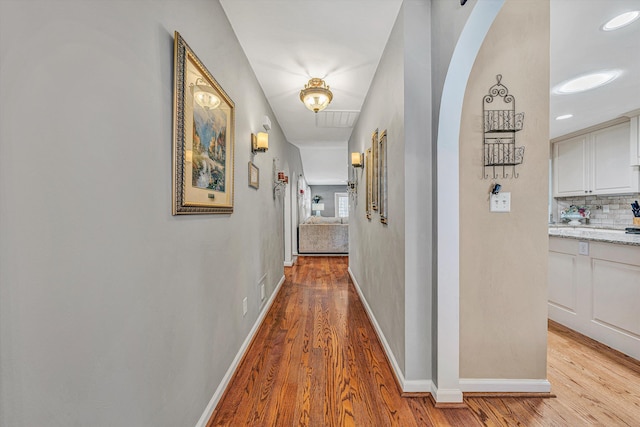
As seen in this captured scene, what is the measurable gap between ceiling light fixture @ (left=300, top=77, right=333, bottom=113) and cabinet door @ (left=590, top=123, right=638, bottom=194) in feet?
13.6

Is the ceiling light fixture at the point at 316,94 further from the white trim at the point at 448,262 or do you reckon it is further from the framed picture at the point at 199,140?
the white trim at the point at 448,262

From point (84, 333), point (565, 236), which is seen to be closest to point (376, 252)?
point (565, 236)

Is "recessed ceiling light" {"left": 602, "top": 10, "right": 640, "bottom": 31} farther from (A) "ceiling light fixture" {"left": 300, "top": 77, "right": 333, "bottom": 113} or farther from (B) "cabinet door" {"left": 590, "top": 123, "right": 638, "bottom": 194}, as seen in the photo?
(B) "cabinet door" {"left": 590, "top": 123, "right": 638, "bottom": 194}

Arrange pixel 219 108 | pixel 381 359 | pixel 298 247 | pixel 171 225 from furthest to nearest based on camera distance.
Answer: pixel 298 247 → pixel 381 359 → pixel 219 108 → pixel 171 225

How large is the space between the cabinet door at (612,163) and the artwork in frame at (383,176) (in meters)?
3.77

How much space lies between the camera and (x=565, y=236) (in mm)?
2545


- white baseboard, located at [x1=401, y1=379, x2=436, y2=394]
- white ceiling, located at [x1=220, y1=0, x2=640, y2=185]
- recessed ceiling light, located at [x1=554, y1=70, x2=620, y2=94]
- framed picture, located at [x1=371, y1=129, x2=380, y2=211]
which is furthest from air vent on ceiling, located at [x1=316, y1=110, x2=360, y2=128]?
white baseboard, located at [x1=401, y1=379, x2=436, y2=394]

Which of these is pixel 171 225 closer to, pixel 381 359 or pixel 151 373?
pixel 151 373

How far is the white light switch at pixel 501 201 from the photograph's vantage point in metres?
1.67

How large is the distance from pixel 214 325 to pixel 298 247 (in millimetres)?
5329

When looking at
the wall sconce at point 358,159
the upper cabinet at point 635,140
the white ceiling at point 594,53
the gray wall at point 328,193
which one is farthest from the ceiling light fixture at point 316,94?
the gray wall at point 328,193

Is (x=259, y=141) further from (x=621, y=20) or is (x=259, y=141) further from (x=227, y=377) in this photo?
(x=621, y=20)

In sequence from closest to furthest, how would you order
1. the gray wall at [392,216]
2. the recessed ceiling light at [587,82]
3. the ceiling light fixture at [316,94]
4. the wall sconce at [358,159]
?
the gray wall at [392,216] → the ceiling light fixture at [316,94] → the recessed ceiling light at [587,82] → the wall sconce at [358,159]

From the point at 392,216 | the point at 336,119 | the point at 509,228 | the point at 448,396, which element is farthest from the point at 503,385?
the point at 336,119
